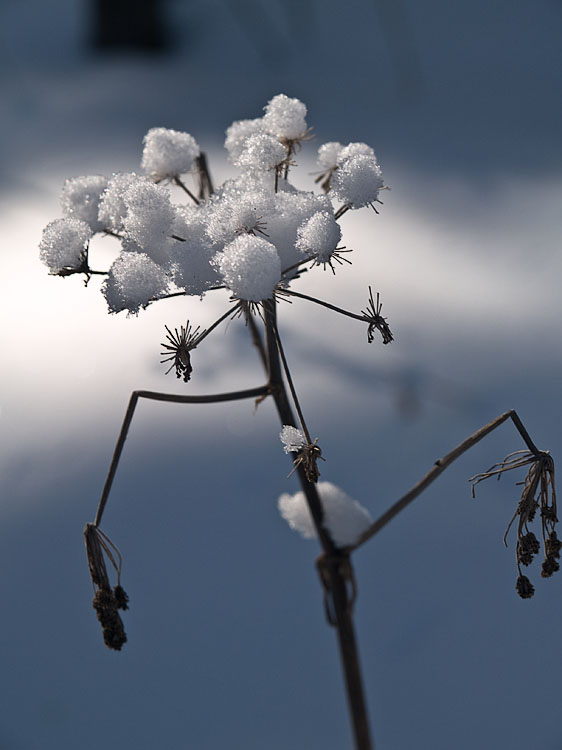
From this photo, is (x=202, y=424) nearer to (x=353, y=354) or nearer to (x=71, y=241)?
(x=353, y=354)

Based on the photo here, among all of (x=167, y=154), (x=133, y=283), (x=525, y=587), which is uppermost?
(x=167, y=154)

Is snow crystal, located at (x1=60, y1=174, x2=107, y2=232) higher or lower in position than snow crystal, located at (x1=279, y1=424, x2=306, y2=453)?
higher

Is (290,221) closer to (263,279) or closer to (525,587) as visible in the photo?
(263,279)

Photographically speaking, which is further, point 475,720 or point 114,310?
point 475,720

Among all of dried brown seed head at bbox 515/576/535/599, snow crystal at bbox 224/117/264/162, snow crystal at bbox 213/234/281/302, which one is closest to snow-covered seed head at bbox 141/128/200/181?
snow crystal at bbox 224/117/264/162

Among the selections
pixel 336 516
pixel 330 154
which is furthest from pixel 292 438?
pixel 330 154

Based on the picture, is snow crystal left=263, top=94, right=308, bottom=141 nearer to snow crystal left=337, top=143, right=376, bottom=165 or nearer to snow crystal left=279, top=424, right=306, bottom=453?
snow crystal left=337, top=143, right=376, bottom=165

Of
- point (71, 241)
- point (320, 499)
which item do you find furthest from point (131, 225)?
point (320, 499)
